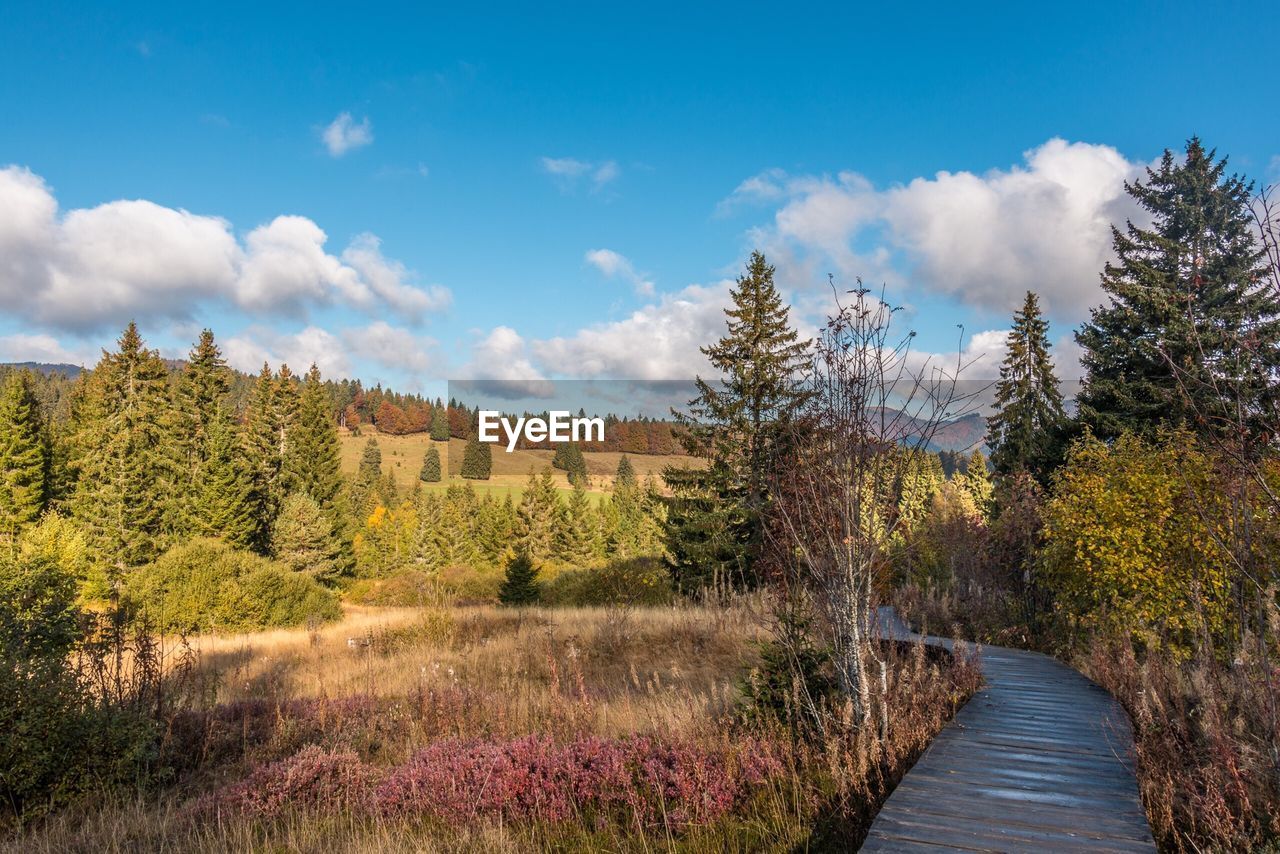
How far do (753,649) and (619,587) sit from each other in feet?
48.9

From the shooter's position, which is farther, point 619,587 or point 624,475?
point 624,475

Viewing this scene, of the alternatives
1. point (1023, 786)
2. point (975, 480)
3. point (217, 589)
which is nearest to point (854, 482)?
point (1023, 786)

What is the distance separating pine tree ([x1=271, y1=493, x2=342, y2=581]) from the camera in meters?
38.6

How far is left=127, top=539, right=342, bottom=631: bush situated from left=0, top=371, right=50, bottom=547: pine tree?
19.2 metres

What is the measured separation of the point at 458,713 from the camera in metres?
8.09

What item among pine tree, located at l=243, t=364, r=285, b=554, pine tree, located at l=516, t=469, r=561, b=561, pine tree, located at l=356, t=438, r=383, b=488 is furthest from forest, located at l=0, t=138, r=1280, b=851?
pine tree, located at l=356, t=438, r=383, b=488

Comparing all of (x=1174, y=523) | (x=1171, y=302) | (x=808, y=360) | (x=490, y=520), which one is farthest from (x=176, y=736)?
(x=490, y=520)

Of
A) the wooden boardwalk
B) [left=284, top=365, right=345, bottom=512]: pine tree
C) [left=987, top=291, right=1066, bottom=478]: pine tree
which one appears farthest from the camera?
[left=284, top=365, right=345, bottom=512]: pine tree

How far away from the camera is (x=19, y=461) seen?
A: 124ft

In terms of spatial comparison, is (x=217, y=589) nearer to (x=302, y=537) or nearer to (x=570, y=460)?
(x=302, y=537)

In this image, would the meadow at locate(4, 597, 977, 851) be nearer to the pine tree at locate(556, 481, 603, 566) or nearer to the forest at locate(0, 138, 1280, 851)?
the forest at locate(0, 138, 1280, 851)

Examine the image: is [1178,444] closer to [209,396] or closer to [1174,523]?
[1174,523]

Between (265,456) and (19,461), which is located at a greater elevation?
(265,456)

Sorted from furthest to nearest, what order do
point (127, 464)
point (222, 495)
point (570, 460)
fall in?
point (570, 460) → point (222, 495) → point (127, 464)
